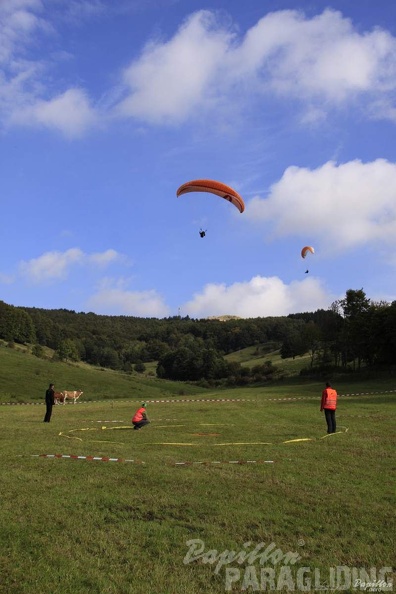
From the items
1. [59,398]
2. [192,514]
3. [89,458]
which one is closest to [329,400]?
[89,458]

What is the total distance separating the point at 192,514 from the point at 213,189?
24.7 m

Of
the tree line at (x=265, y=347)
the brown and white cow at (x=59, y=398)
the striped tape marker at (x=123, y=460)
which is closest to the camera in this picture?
the striped tape marker at (x=123, y=460)

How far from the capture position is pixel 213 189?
3123 cm

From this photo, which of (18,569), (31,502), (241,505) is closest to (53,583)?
(18,569)

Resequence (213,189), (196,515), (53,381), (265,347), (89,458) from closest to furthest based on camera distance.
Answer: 1. (196,515)
2. (89,458)
3. (213,189)
4. (53,381)
5. (265,347)

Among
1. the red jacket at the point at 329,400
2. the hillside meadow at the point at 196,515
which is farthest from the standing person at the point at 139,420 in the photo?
the red jacket at the point at 329,400

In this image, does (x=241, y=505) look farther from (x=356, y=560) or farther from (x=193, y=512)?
(x=356, y=560)

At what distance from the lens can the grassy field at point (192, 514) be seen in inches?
263

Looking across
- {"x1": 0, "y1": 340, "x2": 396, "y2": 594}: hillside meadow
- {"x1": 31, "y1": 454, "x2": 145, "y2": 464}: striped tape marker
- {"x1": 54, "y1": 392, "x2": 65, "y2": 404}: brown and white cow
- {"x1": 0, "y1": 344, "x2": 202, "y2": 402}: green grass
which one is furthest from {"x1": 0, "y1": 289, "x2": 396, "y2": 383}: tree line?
{"x1": 31, "y1": 454, "x2": 145, "y2": 464}: striped tape marker

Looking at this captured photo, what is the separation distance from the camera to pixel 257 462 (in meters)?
13.7

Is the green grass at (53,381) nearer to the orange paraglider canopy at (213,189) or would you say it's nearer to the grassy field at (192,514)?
the orange paraglider canopy at (213,189)

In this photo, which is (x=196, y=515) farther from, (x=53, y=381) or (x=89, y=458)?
(x=53, y=381)

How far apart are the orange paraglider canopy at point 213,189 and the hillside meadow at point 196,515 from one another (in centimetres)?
1746

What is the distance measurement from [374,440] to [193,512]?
33.8 feet
